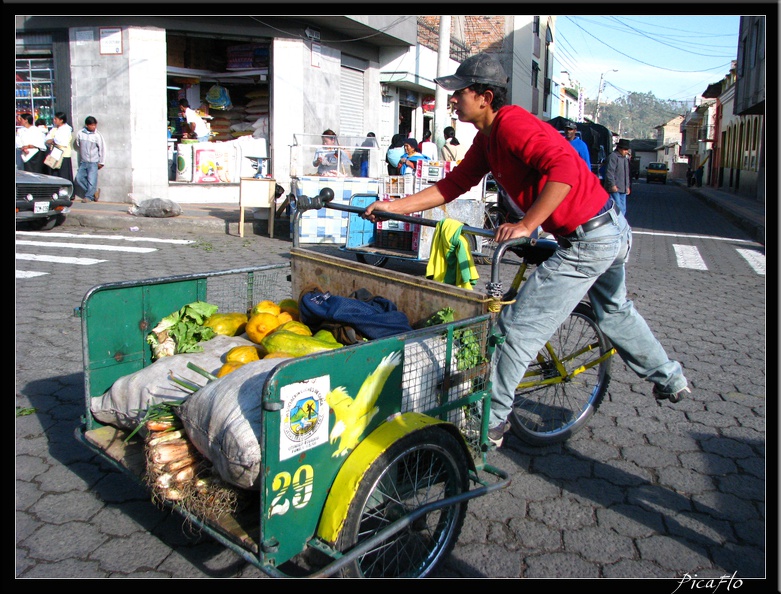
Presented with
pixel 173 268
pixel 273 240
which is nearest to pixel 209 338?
pixel 173 268

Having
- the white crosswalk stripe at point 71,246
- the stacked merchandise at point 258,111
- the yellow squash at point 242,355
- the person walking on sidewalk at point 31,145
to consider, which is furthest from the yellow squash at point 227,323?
the stacked merchandise at point 258,111

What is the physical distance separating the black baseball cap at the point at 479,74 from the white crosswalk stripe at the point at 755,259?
328 inches

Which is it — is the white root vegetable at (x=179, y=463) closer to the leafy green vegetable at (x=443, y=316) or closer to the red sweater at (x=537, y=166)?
the leafy green vegetable at (x=443, y=316)

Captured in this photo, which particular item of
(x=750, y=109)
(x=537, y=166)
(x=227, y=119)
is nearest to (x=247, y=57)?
(x=227, y=119)

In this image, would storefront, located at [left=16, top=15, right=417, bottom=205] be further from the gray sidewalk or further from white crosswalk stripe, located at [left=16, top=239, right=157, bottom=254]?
white crosswalk stripe, located at [left=16, top=239, right=157, bottom=254]

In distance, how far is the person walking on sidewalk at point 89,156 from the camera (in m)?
A: 15.0

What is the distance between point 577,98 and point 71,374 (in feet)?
222

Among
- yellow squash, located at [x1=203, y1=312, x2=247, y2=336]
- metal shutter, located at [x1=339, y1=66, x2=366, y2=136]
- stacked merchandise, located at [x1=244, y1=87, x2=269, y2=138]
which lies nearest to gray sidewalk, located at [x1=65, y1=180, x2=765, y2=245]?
stacked merchandise, located at [x1=244, y1=87, x2=269, y2=138]

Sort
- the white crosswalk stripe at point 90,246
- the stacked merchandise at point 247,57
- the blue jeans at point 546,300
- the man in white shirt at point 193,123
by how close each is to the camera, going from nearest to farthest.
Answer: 1. the blue jeans at point 546,300
2. the white crosswalk stripe at point 90,246
3. the man in white shirt at point 193,123
4. the stacked merchandise at point 247,57

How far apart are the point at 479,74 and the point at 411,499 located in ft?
6.26

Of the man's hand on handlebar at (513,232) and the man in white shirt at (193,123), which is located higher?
the man in white shirt at (193,123)

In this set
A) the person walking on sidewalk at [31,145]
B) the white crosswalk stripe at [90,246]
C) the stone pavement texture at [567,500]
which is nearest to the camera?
the stone pavement texture at [567,500]

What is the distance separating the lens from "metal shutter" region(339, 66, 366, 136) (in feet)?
63.1
